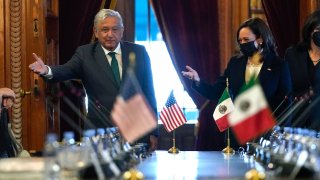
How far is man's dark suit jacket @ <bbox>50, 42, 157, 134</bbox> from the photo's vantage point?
5.55 m

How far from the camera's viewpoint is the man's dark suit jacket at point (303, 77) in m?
5.60

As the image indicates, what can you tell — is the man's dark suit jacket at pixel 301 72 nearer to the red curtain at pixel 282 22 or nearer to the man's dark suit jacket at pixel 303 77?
the man's dark suit jacket at pixel 303 77

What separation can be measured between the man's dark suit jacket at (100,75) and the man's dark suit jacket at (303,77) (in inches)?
43.0

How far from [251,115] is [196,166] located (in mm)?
1046

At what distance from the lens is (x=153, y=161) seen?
4727mm

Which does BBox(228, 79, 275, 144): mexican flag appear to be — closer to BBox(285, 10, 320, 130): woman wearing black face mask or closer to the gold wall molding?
BBox(285, 10, 320, 130): woman wearing black face mask

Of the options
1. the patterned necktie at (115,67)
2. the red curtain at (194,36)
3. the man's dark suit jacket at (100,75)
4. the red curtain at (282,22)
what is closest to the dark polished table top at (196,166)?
the man's dark suit jacket at (100,75)

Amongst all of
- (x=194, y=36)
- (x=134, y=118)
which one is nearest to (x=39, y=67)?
(x=134, y=118)

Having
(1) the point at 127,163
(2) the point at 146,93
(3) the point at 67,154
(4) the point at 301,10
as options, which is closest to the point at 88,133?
(1) the point at 127,163

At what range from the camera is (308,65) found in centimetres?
576

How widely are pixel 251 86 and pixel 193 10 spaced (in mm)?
4990

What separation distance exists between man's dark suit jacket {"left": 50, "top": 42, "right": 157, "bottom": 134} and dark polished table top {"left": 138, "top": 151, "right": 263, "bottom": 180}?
0.52 metres

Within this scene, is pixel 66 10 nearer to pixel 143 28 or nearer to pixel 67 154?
pixel 143 28

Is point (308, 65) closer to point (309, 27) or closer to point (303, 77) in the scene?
point (303, 77)
